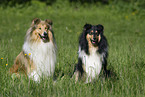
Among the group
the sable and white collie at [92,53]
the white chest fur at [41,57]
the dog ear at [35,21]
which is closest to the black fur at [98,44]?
the sable and white collie at [92,53]

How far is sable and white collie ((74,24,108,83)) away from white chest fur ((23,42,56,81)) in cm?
61

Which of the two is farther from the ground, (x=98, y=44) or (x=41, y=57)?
(x=98, y=44)

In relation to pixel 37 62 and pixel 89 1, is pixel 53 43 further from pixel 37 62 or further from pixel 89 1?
pixel 89 1

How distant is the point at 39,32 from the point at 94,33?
1.07 metres

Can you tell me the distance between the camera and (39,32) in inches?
181

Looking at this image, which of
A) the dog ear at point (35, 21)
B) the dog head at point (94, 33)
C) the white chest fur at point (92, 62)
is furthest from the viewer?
the dog ear at point (35, 21)

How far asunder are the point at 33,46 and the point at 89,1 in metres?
15.8

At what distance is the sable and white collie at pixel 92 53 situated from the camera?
447cm

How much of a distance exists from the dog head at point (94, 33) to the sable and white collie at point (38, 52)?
0.75 metres

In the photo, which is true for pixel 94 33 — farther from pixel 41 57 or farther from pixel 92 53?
pixel 41 57

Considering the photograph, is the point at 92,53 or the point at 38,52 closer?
the point at 92,53

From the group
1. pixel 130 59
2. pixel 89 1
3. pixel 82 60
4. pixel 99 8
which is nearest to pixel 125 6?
pixel 99 8

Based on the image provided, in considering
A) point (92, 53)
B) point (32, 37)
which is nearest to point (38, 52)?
point (32, 37)

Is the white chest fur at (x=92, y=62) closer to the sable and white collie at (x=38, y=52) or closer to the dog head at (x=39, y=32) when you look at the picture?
the sable and white collie at (x=38, y=52)
